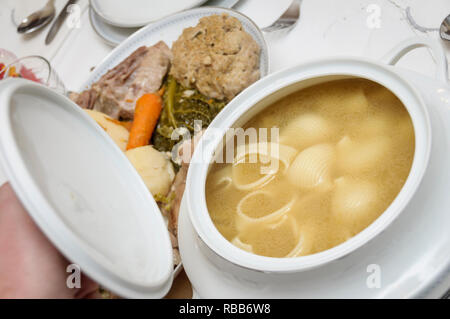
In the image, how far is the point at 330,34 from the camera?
126 centimetres

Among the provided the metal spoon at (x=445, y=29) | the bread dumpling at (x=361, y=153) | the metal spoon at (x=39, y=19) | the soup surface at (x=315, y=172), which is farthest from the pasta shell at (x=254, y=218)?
the metal spoon at (x=39, y=19)

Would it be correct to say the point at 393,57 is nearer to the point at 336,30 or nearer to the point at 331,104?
the point at 331,104

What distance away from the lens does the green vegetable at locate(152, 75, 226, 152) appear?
1338 mm

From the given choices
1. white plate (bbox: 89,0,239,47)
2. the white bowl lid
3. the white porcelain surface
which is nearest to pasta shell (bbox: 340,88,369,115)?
the white porcelain surface

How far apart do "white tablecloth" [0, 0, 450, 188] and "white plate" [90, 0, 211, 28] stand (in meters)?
0.14

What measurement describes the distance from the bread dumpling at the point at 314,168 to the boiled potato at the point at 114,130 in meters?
0.78

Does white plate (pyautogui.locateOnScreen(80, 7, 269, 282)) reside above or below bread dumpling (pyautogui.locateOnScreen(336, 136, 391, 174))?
below

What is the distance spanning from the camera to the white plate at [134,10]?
1.60 m

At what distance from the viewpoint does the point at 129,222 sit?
0.75 meters

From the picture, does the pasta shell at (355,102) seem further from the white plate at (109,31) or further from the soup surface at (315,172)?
the white plate at (109,31)

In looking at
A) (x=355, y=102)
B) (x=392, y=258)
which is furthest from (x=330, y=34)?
(x=392, y=258)

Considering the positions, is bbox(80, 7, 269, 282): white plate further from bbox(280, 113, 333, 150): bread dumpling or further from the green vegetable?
bbox(280, 113, 333, 150): bread dumpling

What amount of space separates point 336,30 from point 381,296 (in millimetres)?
929

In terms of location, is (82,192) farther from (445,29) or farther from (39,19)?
(39,19)
